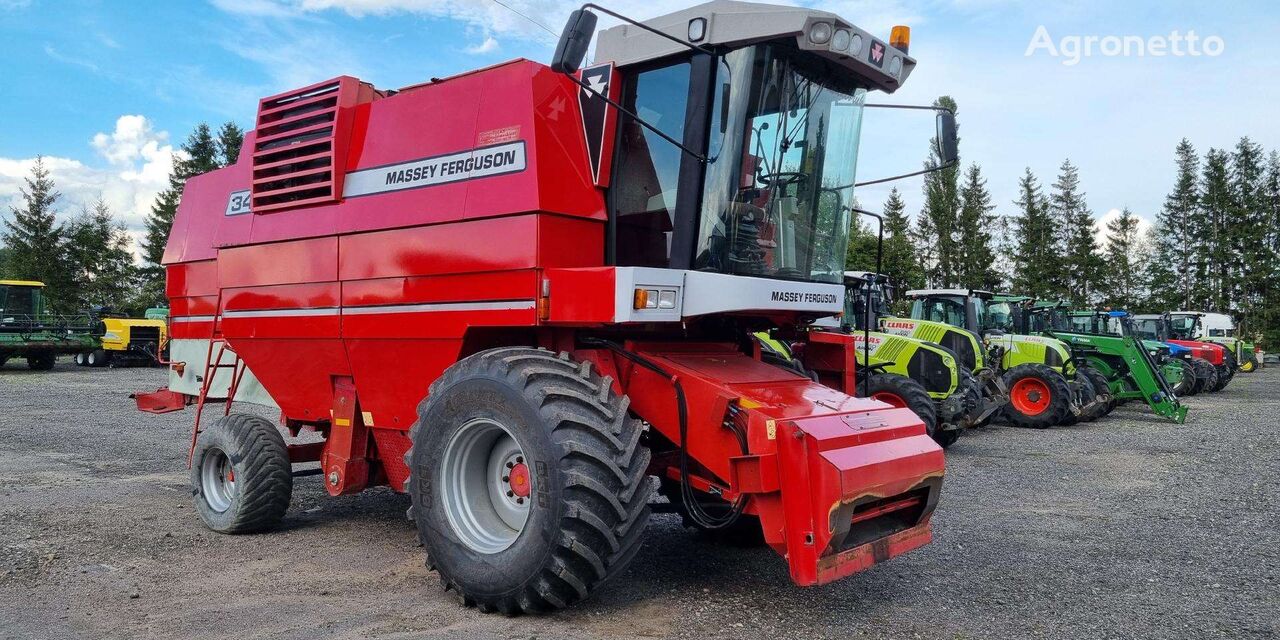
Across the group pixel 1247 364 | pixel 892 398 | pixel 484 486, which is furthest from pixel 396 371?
pixel 1247 364

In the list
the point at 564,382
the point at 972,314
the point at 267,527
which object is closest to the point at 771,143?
the point at 564,382

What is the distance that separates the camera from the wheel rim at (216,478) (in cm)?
671

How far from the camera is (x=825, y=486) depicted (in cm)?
408

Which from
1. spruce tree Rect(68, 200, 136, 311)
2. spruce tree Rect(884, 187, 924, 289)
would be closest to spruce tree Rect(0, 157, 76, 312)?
spruce tree Rect(68, 200, 136, 311)

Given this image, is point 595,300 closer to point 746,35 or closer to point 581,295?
point 581,295

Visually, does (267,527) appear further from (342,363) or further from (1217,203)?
(1217,203)

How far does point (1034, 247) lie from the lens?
5972 cm

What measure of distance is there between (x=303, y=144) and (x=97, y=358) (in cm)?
2827

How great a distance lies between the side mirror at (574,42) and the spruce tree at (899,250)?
3290 cm

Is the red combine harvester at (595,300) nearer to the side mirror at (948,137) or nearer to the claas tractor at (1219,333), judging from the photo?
the side mirror at (948,137)

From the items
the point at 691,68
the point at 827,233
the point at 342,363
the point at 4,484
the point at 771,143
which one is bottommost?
the point at 4,484

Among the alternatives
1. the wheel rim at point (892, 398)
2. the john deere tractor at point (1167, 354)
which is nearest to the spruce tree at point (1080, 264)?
the john deere tractor at point (1167, 354)

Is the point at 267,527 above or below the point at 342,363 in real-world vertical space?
below

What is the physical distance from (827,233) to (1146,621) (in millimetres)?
2750
